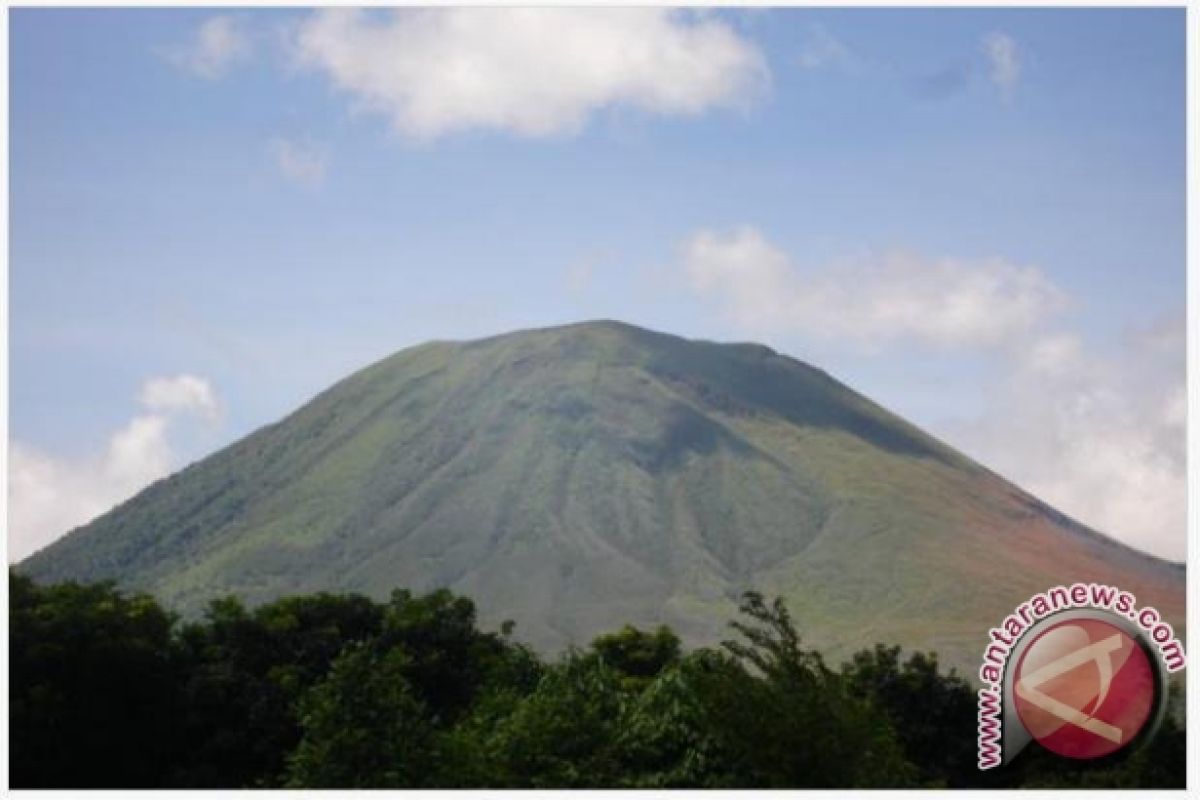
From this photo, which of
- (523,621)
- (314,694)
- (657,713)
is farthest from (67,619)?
(523,621)

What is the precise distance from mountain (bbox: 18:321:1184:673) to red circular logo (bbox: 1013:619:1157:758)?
82210 mm

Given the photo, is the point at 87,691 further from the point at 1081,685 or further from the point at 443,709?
the point at 1081,685

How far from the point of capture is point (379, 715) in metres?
22.4

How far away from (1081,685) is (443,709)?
16.4m

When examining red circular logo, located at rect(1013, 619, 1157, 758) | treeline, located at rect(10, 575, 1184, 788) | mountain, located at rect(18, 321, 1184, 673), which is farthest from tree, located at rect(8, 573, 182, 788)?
mountain, located at rect(18, 321, 1184, 673)

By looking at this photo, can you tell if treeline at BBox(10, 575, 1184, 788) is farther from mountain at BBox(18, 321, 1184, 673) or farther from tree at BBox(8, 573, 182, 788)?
mountain at BBox(18, 321, 1184, 673)

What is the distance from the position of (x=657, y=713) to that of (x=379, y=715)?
3697 mm

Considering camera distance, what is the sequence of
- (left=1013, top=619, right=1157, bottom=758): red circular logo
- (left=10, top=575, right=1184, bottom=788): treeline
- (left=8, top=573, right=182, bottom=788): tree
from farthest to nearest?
(left=8, top=573, right=182, bottom=788): tree, (left=10, top=575, right=1184, bottom=788): treeline, (left=1013, top=619, right=1157, bottom=758): red circular logo

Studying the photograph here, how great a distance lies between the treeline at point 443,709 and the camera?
21359 mm

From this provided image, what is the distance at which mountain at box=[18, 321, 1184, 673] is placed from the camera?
4818 inches

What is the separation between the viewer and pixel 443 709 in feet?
114

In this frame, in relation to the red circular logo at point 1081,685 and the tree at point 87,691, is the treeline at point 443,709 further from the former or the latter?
the red circular logo at point 1081,685

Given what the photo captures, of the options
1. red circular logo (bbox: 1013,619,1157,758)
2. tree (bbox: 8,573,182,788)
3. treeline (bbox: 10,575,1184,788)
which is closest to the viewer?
red circular logo (bbox: 1013,619,1157,758)

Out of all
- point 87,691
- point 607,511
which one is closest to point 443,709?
point 87,691
